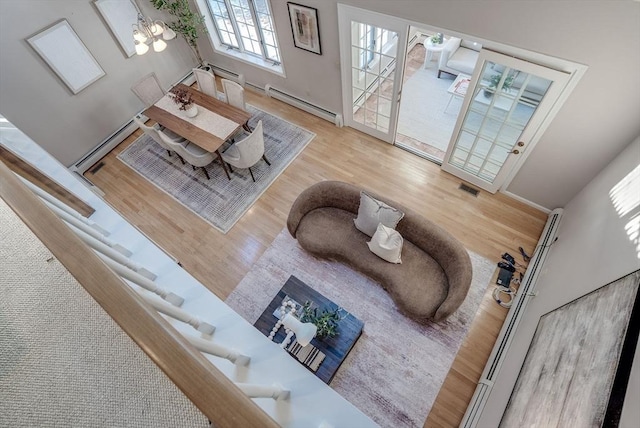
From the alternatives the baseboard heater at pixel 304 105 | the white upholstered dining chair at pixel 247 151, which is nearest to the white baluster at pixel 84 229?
the white upholstered dining chair at pixel 247 151

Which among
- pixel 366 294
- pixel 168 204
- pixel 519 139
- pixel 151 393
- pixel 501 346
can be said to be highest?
pixel 519 139

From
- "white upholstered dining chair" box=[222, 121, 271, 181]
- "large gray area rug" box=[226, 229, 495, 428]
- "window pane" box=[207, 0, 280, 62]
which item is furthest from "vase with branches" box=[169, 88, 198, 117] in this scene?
"large gray area rug" box=[226, 229, 495, 428]

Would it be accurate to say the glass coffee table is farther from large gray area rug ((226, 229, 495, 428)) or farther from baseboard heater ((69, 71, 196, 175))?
baseboard heater ((69, 71, 196, 175))

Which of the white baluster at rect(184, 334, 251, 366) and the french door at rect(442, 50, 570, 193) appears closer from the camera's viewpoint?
the white baluster at rect(184, 334, 251, 366)

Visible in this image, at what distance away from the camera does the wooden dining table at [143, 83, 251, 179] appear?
428cm

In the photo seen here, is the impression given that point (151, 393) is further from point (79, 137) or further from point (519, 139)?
point (79, 137)


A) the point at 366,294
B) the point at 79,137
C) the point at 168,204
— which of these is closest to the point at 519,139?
the point at 366,294

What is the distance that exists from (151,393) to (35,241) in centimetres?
90

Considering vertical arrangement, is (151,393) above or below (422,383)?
below

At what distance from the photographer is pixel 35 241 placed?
1335mm

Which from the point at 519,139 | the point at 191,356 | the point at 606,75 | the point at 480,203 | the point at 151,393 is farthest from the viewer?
the point at 480,203

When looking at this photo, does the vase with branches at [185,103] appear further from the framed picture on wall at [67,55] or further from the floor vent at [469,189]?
the floor vent at [469,189]

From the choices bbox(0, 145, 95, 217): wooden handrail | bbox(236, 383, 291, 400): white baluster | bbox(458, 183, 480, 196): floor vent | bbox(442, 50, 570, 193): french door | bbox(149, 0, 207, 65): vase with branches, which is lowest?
bbox(236, 383, 291, 400): white baluster

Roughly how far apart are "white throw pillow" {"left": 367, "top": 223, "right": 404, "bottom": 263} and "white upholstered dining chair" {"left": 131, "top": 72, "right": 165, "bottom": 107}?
4.13m
